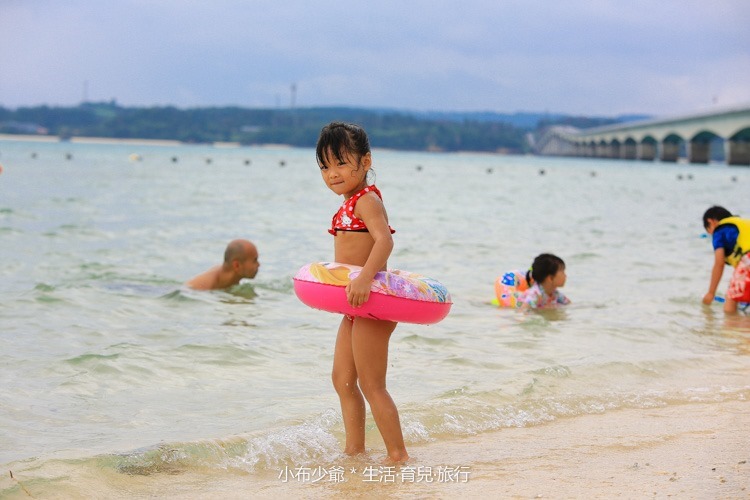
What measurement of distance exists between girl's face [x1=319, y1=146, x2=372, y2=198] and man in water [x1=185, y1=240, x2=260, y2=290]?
17.9 ft

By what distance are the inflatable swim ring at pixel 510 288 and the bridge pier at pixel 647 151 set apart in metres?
115

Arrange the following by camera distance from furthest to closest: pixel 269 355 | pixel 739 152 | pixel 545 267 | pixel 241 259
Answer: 1. pixel 739 152
2. pixel 241 259
3. pixel 545 267
4. pixel 269 355

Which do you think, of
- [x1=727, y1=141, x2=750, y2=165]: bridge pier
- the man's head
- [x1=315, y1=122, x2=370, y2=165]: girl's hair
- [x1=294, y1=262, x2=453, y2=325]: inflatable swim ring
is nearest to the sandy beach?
[x1=294, y1=262, x2=453, y2=325]: inflatable swim ring

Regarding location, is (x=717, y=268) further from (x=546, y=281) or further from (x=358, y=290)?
(x=358, y=290)

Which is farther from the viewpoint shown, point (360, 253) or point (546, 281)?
point (546, 281)

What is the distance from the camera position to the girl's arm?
396cm

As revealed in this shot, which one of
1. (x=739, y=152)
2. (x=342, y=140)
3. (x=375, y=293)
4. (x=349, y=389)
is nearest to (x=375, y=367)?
(x=349, y=389)

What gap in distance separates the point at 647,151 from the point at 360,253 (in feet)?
399

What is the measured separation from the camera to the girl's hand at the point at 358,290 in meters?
3.95

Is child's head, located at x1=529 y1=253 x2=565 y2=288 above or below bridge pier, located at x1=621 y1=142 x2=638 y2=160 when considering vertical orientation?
below

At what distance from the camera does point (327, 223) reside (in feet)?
61.1

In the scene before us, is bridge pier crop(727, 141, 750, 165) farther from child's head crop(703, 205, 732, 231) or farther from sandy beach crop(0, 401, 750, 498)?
sandy beach crop(0, 401, 750, 498)

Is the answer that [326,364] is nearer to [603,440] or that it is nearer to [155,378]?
[155,378]

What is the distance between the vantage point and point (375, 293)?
400 centimetres
